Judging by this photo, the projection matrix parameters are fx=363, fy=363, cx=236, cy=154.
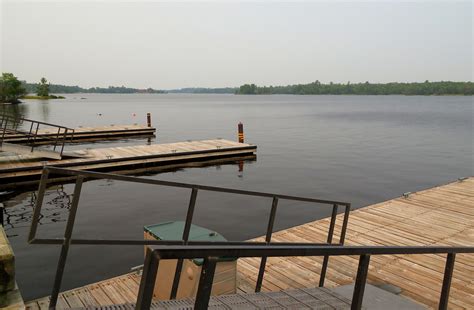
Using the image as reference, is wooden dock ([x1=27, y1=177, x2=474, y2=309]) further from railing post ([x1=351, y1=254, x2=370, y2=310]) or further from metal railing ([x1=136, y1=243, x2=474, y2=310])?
metal railing ([x1=136, y1=243, x2=474, y2=310])

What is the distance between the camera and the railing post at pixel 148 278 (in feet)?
5.29

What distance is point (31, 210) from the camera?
1476 centimetres

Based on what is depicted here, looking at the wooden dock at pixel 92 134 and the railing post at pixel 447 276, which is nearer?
the railing post at pixel 447 276

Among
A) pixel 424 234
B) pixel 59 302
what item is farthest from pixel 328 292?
pixel 424 234

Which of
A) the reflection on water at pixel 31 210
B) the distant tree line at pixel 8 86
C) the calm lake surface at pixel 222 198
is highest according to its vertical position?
the distant tree line at pixel 8 86

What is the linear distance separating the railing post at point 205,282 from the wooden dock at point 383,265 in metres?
4.50

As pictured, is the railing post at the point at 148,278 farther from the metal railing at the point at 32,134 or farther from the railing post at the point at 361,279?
the metal railing at the point at 32,134

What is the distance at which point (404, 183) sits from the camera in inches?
786

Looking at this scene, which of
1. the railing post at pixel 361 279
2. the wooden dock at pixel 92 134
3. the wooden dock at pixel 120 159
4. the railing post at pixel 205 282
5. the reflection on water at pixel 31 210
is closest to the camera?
the railing post at pixel 205 282

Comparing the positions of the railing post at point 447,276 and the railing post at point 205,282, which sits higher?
the railing post at point 205,282

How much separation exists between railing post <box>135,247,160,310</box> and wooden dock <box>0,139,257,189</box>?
17935mm

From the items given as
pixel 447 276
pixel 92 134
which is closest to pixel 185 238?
pixel 447 276

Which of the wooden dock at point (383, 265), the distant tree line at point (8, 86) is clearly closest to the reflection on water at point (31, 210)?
the wooden dock at point (383, 265)

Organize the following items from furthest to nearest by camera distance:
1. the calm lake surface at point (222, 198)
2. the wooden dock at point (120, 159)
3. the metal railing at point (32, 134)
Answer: the metal railing at point (32, 134)
the wooden dock at point (120, 159)
the calm lake surface at point (222, 198)
